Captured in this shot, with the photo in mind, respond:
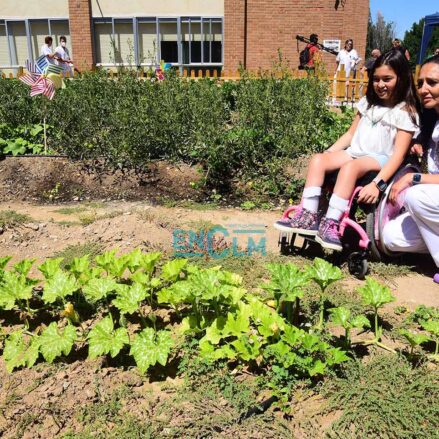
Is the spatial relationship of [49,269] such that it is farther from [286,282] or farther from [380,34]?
[380,34]

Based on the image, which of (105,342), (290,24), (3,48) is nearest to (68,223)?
(105,342)

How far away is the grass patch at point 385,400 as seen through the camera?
2.01 meters

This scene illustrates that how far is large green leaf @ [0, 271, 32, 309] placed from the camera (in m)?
2.68

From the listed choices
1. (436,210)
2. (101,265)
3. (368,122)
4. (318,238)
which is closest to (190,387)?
(101,265)

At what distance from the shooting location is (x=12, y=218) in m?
4.50

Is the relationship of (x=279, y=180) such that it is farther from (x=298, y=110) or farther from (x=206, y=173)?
(x=298, y=110)

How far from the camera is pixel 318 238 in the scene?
11.0 feet

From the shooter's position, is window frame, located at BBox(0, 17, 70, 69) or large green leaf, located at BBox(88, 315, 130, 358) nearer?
large green leaf, located at BBox(88, 315, 130, 358)

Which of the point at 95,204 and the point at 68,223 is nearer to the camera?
the point at 68,223

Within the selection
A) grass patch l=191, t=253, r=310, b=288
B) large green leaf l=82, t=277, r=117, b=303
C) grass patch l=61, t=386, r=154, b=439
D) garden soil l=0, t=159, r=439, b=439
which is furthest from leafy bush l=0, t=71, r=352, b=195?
grass patch l=61, t=386, r=154, b=439

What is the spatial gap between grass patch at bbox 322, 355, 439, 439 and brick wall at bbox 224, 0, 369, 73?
14694 mm

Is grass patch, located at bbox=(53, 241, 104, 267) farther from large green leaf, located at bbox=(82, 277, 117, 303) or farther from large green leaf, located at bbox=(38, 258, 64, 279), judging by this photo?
large green leaf, located at bbox=(82, 277, 117, 303)

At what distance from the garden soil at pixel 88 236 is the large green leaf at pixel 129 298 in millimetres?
306

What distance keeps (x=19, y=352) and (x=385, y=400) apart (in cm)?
185
